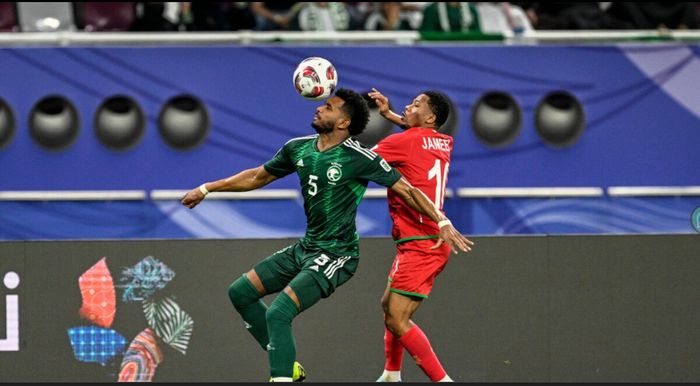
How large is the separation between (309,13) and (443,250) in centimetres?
630

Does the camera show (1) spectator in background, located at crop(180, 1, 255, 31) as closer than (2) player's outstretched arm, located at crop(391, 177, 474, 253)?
No

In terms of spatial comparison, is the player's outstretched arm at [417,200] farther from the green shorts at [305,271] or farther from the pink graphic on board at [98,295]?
the pink graphic on board at [98,295]

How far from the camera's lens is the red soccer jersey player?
408 inches

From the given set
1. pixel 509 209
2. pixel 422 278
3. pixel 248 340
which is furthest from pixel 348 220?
pixel 509 209

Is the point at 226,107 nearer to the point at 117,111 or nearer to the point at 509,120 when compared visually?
the point at 117,111

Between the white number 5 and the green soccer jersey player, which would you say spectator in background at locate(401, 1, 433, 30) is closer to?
the green soccer jersey player

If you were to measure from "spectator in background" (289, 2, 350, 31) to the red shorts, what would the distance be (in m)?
6.17

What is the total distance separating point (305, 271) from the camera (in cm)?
964

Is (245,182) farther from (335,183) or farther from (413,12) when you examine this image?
(413,12)

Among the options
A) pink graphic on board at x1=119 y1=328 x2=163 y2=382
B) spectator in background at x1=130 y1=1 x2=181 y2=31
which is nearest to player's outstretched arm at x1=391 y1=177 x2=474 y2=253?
pink graphic on board at x1=119 y1=328 x2=163 y2=382

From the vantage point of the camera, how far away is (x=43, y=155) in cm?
1634

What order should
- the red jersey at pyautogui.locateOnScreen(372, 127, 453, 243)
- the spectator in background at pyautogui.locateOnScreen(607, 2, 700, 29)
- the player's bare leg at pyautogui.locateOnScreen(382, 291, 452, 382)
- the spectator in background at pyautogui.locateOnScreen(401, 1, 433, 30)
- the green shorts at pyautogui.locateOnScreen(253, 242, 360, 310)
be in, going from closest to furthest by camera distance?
the green shorts at pyautogui.locateOnScreen(253, 242, 360, 310), the player's bare leg at pyautogui.locateOnScreen(382, 291, 452, 382), the red jersey at pyautogui.locateOnScreen(372, 127, 453, 243), the spectator in background at pyautogui.locateOnScreen(401, 1, 433, 30), the spectator in background at pyautogui.locateOnScreen(607, 2, 700, 29)

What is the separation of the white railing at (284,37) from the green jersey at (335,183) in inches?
251

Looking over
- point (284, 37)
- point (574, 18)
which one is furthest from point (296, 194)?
point (574, 18)
